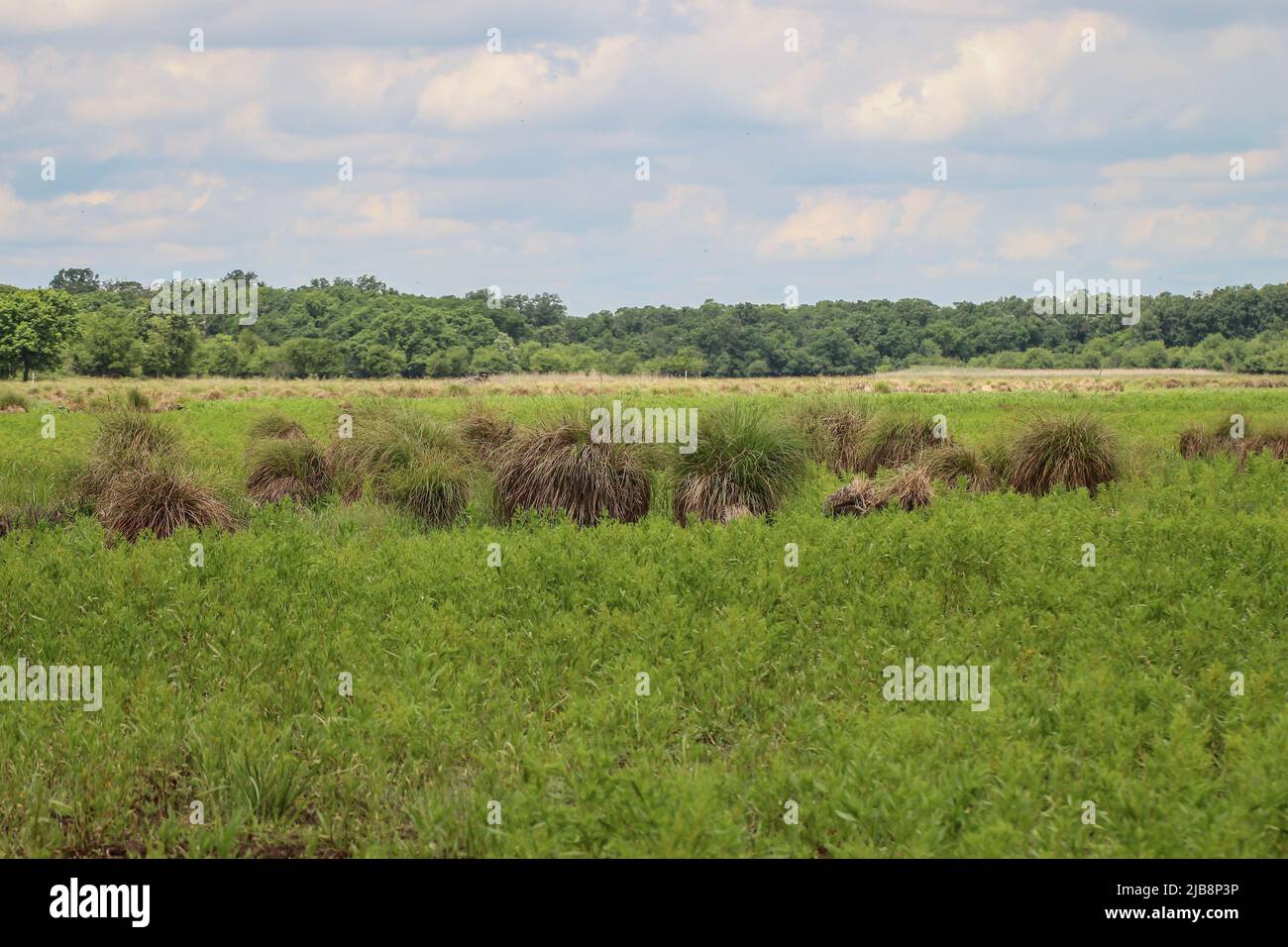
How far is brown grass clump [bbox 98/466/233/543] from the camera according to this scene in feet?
45.9

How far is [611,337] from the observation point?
390 ft

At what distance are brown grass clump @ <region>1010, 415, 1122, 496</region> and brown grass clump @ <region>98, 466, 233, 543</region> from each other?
38.4 feet

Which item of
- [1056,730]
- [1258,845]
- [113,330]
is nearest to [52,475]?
[1056,730]

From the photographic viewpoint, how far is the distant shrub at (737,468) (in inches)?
572

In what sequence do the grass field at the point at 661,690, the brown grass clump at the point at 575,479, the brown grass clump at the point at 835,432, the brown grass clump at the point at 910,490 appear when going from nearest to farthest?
the grass field at the point at 661,690 → the brown grass clump at the point at 910,490 → the brown grass clump at the point at 575,479 → the brown grass clump at the point at 835,432

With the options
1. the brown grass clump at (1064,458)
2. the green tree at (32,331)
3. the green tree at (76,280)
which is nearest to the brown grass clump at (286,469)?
the brown grass clump at (1064,458)

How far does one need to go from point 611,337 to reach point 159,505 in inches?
4162

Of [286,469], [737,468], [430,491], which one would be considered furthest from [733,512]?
[286,469]

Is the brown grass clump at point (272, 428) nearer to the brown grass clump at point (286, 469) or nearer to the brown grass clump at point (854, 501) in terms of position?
the brown grass clump at point (286, 469)

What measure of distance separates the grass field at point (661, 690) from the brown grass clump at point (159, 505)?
0.90 metres

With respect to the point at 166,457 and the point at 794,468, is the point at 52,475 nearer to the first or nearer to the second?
the point at 166,457

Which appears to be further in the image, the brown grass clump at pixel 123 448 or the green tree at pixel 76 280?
the green tree at pixel 76 280

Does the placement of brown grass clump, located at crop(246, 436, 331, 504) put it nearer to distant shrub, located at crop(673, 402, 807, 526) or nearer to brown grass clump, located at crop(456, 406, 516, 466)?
brown grass clump, located at crop(456, 406, 516, 466)

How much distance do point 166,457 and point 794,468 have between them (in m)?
8.95
